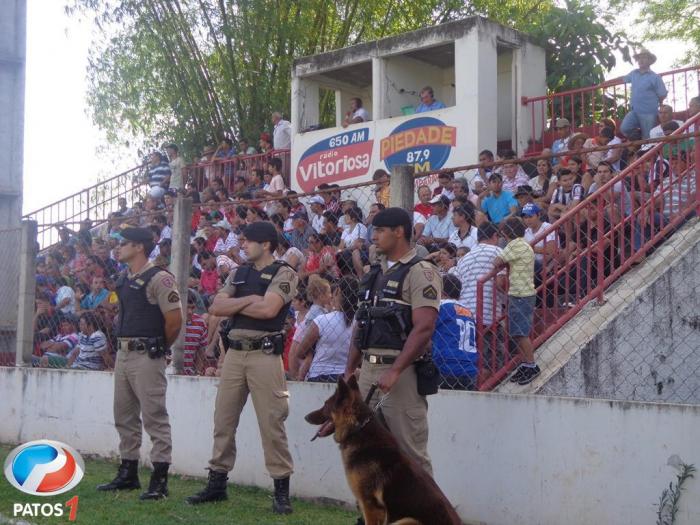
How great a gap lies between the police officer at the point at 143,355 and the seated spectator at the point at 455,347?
6.24ft

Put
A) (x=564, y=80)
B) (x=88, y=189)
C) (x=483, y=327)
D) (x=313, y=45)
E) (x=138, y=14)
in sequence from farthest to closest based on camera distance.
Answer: (x=313, y=45) < (x=138, y=14) < (x=88, y=189) < (x=564, y=80) < (x=483, y=327)

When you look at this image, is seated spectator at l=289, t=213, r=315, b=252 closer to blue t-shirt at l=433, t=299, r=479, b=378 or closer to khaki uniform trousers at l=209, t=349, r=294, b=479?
khaki uniform trousers at l=209, t=349, r=294, b=479

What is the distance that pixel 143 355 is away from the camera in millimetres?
6797

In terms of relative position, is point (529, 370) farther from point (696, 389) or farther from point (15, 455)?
point (15, 455)

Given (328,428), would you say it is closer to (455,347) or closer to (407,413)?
(407,413)

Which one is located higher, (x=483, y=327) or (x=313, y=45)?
(x=313, y=45)

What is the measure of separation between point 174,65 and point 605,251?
13.1 m

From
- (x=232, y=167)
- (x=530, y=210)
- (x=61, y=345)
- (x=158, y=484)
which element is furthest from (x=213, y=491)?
(x=232, y=167)

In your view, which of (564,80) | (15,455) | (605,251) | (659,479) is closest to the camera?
(659,479)

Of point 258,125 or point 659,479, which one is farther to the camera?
point 258,125

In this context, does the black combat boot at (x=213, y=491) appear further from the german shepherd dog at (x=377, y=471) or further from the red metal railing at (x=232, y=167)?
the red metal railing at (x=232, y=167)

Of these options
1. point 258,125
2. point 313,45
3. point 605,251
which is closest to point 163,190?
point 258,125

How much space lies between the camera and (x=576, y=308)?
7043 millimetres

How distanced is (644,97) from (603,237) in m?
5.59
